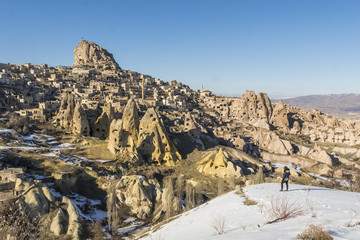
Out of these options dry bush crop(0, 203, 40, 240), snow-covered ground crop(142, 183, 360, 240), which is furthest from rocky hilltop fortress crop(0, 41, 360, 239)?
snow-covered ground crop(142, 183, 360, 240)

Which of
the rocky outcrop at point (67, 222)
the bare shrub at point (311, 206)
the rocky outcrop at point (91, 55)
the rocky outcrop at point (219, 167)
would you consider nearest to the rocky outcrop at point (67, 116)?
the rocky outcrop at point (219, 167)

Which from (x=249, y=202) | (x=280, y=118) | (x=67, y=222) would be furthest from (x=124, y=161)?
(x=280, y=118)

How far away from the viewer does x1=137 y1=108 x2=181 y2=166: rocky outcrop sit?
42531 millimetres

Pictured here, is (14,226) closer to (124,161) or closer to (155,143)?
(124,161)

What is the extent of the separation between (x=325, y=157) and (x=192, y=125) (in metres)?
34.2

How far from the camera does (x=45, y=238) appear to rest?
57.8 ft

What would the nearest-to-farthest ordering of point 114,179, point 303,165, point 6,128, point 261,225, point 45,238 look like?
point 261,225 < point 45,238 < point 114,179 < point 6,128 < point 303,165

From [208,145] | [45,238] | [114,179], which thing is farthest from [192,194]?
[208,145]

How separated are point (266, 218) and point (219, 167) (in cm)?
3049

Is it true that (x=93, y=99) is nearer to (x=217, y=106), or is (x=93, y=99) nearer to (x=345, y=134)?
(x=217, y=106)

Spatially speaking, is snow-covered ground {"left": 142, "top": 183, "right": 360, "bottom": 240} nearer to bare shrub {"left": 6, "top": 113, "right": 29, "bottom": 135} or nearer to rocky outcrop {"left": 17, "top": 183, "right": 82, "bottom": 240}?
rocky outcrop {"left": 17, "top": 183, "right": 82, "bottom": 240}

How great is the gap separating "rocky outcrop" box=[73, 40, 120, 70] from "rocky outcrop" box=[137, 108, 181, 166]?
4879 inches

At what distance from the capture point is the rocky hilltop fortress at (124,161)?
24234mm

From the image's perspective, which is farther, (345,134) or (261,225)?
(345,134)
